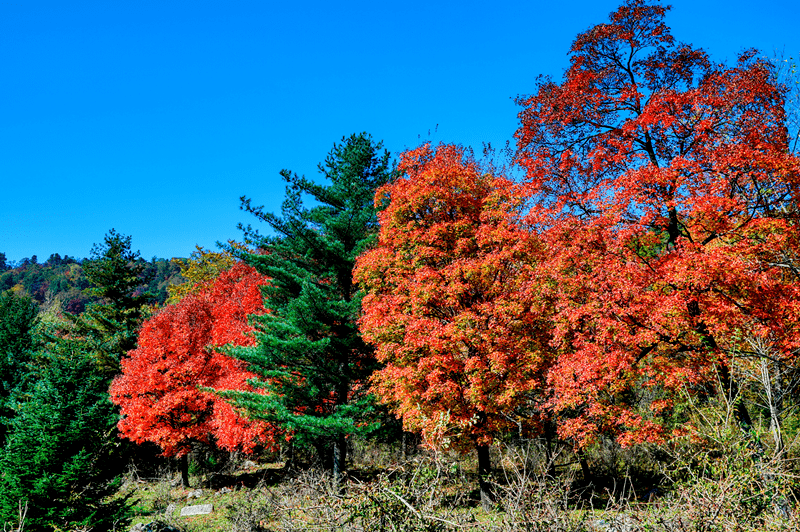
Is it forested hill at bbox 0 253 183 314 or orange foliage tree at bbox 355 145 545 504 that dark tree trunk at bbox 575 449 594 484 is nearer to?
orange foliage tree at bbox 355 145 545 504

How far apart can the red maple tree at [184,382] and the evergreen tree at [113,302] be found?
4.55 meters

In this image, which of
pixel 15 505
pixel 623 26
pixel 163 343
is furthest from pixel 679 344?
pixel 163 343

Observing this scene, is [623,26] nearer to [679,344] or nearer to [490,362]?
[679,344]

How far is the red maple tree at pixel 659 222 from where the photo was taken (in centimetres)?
921

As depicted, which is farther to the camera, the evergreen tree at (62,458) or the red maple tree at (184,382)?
the red maple tree at (184,382)

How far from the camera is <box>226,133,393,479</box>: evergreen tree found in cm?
1470

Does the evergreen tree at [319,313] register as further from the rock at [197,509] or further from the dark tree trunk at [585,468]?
the dark tree trunk at [585,468]

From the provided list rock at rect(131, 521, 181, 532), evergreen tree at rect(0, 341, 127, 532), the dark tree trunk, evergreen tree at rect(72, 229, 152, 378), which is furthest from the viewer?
evergreen tree at rect(72, 229, 152, 378)

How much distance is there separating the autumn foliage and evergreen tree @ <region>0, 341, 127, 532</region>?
7.02 m

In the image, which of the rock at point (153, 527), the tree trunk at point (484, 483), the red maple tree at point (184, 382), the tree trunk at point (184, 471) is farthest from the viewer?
the tree trunk at point (184, 471)

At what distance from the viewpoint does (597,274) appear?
11.0m

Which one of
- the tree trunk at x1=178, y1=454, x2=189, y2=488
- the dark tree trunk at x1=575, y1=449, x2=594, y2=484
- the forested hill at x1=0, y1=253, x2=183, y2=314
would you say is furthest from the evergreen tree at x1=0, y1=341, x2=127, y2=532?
the forested hill at x1=0, y1=253, x2=183, y2=314

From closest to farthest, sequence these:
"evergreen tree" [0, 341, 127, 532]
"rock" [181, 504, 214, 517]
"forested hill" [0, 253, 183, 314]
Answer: "evergreen tree" [0, 341, 127, 532] → "rock" [181, 504, 214, 517] → "forested hill" [0, 253, 183, 314]

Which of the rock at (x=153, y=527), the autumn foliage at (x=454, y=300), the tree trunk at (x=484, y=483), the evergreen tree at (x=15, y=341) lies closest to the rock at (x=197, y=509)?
the rock at (x=153, y=527)
